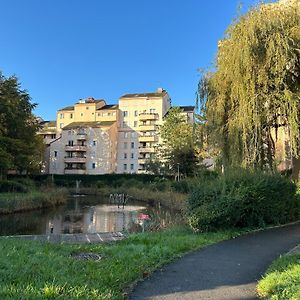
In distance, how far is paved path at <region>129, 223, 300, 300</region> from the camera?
5895mm

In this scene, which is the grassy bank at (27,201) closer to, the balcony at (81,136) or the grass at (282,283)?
the grass at (282,283)

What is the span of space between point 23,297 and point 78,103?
8465cm

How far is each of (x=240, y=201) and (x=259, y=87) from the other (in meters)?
6.55

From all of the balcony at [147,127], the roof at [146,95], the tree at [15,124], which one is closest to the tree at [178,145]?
the tree at [15,124]

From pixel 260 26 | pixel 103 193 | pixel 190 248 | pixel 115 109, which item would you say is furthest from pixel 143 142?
pixel 190 248

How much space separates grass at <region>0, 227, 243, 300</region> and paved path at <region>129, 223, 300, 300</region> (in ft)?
1.07

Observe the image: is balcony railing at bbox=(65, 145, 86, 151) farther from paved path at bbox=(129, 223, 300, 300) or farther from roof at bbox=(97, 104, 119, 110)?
paved path at bbox=(129, 223, 300, 300)

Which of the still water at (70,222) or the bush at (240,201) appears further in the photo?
the still water at (70,222)

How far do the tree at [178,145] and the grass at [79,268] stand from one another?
22.2 metres

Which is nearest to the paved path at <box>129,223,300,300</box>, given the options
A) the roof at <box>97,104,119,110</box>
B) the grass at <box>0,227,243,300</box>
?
the grass at <box>0,227,243,300</box>

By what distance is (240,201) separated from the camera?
41.3ft

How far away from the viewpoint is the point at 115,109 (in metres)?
84.1

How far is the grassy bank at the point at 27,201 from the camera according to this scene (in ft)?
88.1

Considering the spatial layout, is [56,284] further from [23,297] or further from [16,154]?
[16,154]
